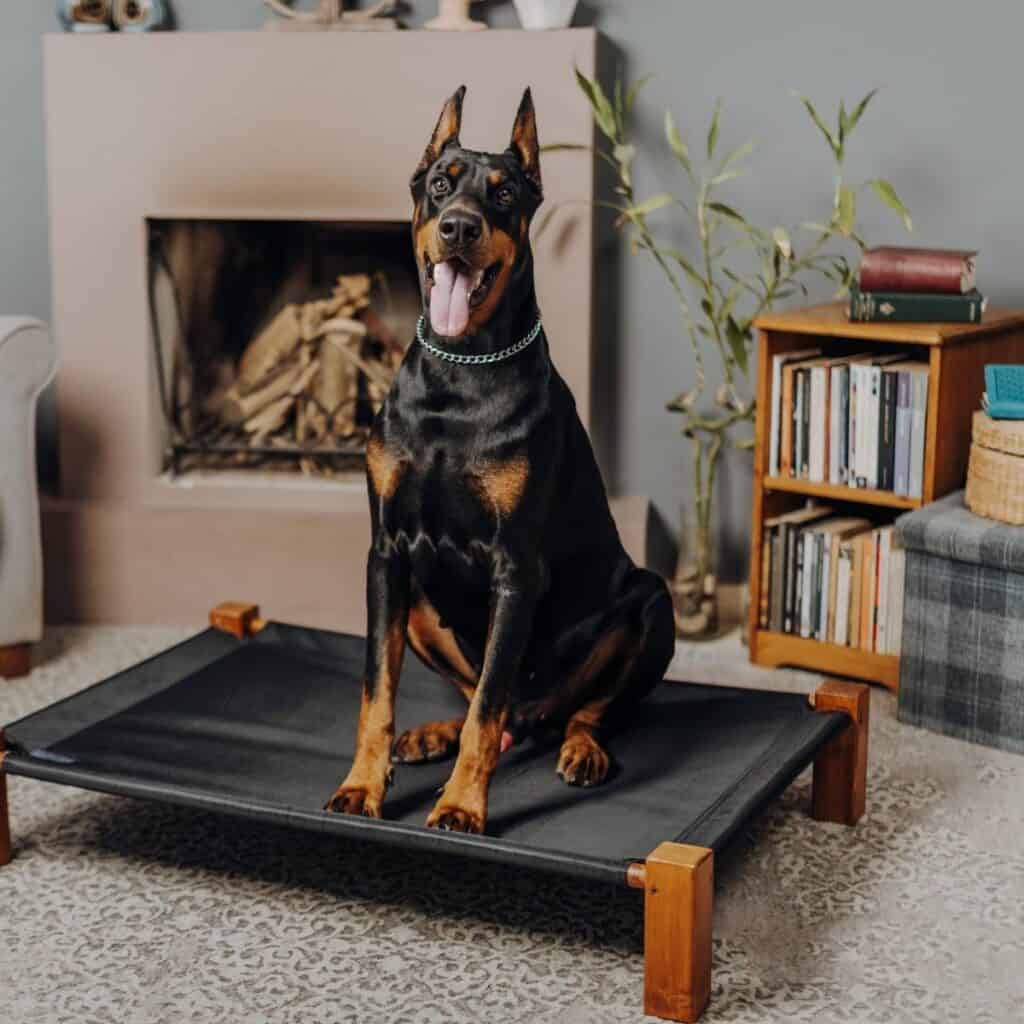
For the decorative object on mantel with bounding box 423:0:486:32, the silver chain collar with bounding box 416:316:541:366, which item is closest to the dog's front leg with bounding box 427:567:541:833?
the silver chain collar with bounding box 416:316:541:366

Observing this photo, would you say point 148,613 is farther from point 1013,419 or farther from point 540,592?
point 1013,419

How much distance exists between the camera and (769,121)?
3.41 m

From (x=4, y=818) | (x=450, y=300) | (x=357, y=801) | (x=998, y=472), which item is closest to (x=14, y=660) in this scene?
(x=4, y=818)

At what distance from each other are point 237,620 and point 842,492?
3.89ft

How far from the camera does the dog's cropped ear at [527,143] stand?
6.89 ft

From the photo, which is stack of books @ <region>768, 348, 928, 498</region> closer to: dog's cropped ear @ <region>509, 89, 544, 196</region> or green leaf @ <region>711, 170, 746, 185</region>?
green leaf @ <region>711, 170, 746, 185</region>

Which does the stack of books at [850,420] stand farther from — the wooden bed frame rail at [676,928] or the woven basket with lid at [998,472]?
the wooden bed frame rail at [676,928]

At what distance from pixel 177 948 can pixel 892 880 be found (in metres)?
1.02

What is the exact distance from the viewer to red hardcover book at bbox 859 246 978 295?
9.78 feet

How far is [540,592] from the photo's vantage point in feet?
7.19

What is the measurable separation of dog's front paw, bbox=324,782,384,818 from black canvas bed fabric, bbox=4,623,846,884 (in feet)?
0.11

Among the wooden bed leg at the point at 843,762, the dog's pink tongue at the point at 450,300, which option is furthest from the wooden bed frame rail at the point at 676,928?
the dog's pink tongue at the point at 450,300

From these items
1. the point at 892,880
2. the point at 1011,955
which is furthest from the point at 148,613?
the point at 1011,955

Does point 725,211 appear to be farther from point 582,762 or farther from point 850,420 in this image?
point 582,762
